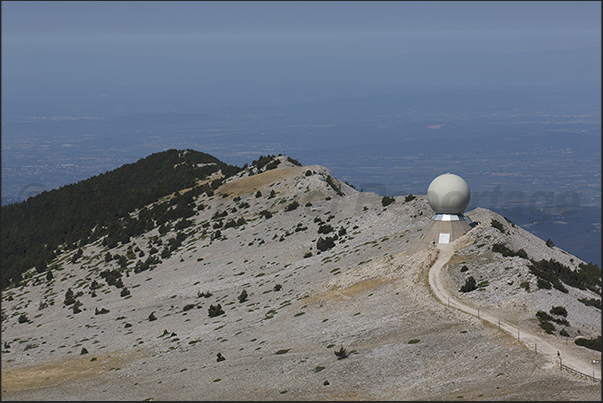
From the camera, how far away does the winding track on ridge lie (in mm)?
28083

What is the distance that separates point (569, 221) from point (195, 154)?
10498 centimetres

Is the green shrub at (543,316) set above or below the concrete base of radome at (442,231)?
below

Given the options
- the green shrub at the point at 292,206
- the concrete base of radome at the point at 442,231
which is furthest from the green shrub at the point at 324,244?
the green shrub at the point at 292,206

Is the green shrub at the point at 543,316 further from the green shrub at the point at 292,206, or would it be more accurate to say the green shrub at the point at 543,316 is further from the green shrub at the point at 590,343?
the green shrub at the point at 292,206

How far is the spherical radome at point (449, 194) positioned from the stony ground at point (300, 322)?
3117 millimetres

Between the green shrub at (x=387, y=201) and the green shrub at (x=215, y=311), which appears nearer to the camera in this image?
the green shrub at (x=215, y=311)

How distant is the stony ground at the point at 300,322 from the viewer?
29.8 meters

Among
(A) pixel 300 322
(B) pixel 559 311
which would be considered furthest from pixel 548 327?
(A) pixel 300 322

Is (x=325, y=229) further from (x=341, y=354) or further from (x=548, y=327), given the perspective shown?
(x=548, y=327)

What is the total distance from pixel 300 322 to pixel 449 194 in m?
16.3

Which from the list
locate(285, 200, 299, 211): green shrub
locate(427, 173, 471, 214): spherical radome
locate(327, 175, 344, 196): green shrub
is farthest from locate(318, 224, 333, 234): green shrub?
locate(427, 173, 471, 214): spherical radome

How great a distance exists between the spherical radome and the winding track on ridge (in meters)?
5.53

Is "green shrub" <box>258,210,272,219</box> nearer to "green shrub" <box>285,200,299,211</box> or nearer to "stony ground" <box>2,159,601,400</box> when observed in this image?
"stony ground" <box>2,159,601,400</box>

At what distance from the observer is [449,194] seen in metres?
50.2
